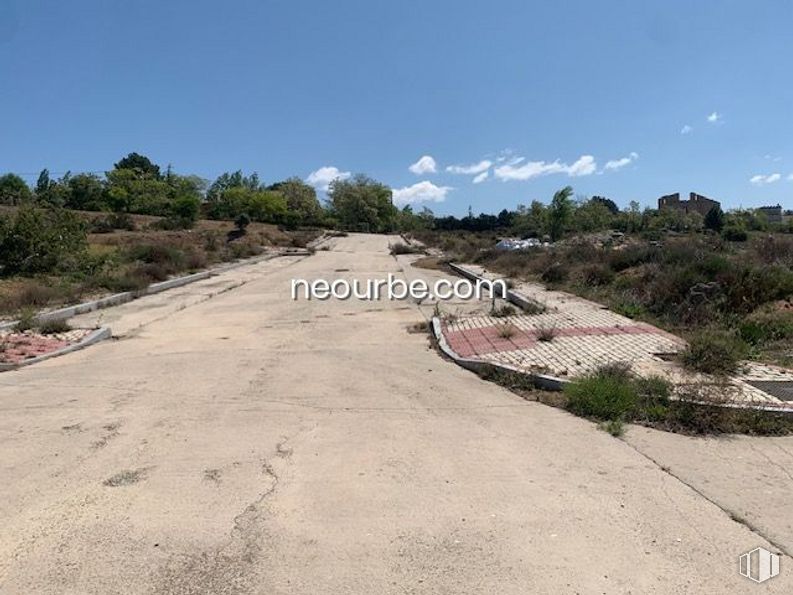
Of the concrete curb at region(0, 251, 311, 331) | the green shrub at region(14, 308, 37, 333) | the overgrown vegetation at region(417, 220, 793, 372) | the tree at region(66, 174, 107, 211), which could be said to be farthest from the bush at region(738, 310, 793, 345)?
the tree at region(66, 174, 107, 211)

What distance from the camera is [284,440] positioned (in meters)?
5.53

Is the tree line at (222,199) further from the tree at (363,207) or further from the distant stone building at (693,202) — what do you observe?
the distant stone building at (693,202)

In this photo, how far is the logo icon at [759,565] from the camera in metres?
3.29

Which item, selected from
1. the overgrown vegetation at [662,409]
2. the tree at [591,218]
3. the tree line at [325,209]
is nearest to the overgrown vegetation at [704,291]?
the overgrown vegetation at [662,409]

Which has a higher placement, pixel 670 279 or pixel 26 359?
pixel 670 279

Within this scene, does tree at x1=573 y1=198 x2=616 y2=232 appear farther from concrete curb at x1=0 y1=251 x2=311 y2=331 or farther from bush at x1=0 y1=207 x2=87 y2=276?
bush at x1=0 y1=207 x2=87 y2=276

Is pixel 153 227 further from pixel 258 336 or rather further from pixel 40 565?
pixel 40 565

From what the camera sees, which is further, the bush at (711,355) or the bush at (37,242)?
the bush at (37,242)

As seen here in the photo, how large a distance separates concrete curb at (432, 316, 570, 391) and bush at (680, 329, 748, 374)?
1766 millimetres

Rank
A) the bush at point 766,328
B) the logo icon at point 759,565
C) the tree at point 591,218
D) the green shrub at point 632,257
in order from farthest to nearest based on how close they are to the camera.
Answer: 1. the tree at point 591,218
2. the green shrub at point 632,257
3. the bush at point 766,328
4. the logo icon at point 759,565

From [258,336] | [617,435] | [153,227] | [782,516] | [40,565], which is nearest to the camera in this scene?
[40,565]

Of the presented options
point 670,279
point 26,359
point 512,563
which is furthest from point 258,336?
point 512,563

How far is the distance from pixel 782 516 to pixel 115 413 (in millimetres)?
5892

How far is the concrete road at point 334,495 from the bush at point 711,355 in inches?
91.8
